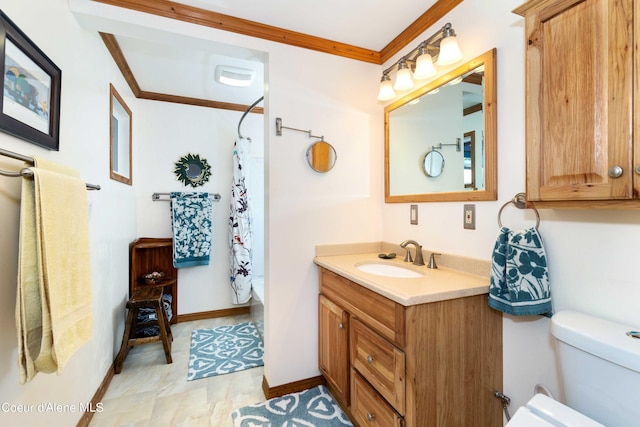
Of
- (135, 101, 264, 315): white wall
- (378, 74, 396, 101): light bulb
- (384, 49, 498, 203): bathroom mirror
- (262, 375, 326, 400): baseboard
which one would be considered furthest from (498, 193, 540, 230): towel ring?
(135, 101, 264, 315): white wall

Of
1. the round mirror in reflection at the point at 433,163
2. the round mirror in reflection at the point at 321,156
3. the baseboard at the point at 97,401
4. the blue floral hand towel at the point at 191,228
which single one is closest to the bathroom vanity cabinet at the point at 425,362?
the round mirror in reflection at the point at 433,163

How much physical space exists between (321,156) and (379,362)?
130cm

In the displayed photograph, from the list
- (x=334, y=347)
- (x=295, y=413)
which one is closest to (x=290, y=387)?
(x=295, y=413)

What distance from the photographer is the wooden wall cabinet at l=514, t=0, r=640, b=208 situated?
77 cm

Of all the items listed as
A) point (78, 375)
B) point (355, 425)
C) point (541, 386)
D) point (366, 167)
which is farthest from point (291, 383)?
point (366, 167)

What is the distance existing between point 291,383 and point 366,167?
1.61 m

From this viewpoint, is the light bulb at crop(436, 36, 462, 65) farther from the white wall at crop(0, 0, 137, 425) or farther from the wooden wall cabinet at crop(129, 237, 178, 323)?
the wooden wall cabinet at crop(129, 237, 178, 323)

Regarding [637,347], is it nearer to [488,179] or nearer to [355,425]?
[488,179]

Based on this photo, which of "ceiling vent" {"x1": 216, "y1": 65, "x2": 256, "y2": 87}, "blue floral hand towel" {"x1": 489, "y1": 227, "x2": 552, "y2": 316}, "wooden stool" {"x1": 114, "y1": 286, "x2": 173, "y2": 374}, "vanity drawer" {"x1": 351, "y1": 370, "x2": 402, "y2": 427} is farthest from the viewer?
"ceiling vent" {"x1": 216, "y1": 65, "x2": 256, "y2": 87}

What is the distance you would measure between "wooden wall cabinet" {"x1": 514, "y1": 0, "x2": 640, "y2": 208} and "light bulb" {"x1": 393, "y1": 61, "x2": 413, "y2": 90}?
71cm

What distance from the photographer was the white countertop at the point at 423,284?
1.11m

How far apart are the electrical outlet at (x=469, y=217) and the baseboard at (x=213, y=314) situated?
2.62 metres

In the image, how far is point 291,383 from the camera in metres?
1.88

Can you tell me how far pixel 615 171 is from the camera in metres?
0.79
